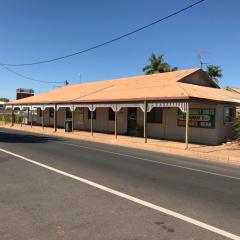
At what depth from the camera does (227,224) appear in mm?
6324

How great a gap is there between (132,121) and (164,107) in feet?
13.6

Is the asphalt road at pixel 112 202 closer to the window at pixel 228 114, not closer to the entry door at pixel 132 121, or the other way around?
the window at pixel 228 114

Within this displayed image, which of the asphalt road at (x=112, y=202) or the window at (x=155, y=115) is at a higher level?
the window at (x=155, y=115)

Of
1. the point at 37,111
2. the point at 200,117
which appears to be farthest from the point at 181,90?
the point at 37,111

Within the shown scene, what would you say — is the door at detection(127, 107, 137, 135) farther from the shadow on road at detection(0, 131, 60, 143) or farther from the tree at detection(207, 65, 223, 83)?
the tree at detection(207, 65, 223, 83)

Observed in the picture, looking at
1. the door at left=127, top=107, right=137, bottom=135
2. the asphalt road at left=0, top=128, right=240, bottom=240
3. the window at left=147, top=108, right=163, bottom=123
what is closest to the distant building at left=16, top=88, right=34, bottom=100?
the door at left=127, top=107, right=137, bottom=135

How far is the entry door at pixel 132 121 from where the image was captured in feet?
97.6

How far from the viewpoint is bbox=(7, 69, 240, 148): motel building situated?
23219mm

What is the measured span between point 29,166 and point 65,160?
81.7 inches

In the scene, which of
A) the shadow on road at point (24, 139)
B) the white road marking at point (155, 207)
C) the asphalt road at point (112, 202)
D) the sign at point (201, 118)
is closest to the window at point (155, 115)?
the sign at point (201, 118)

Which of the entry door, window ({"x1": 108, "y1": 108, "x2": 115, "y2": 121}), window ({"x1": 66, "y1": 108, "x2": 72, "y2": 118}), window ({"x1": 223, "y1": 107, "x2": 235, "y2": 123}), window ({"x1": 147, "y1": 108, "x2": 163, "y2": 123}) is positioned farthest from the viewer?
window ({"x1": 66, "y1": 108, "x2": 72, "y2": 118})

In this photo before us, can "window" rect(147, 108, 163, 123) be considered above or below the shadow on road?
above

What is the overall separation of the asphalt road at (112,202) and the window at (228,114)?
11.7 metres

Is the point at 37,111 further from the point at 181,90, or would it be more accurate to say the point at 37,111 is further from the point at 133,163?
the point at 133,163
